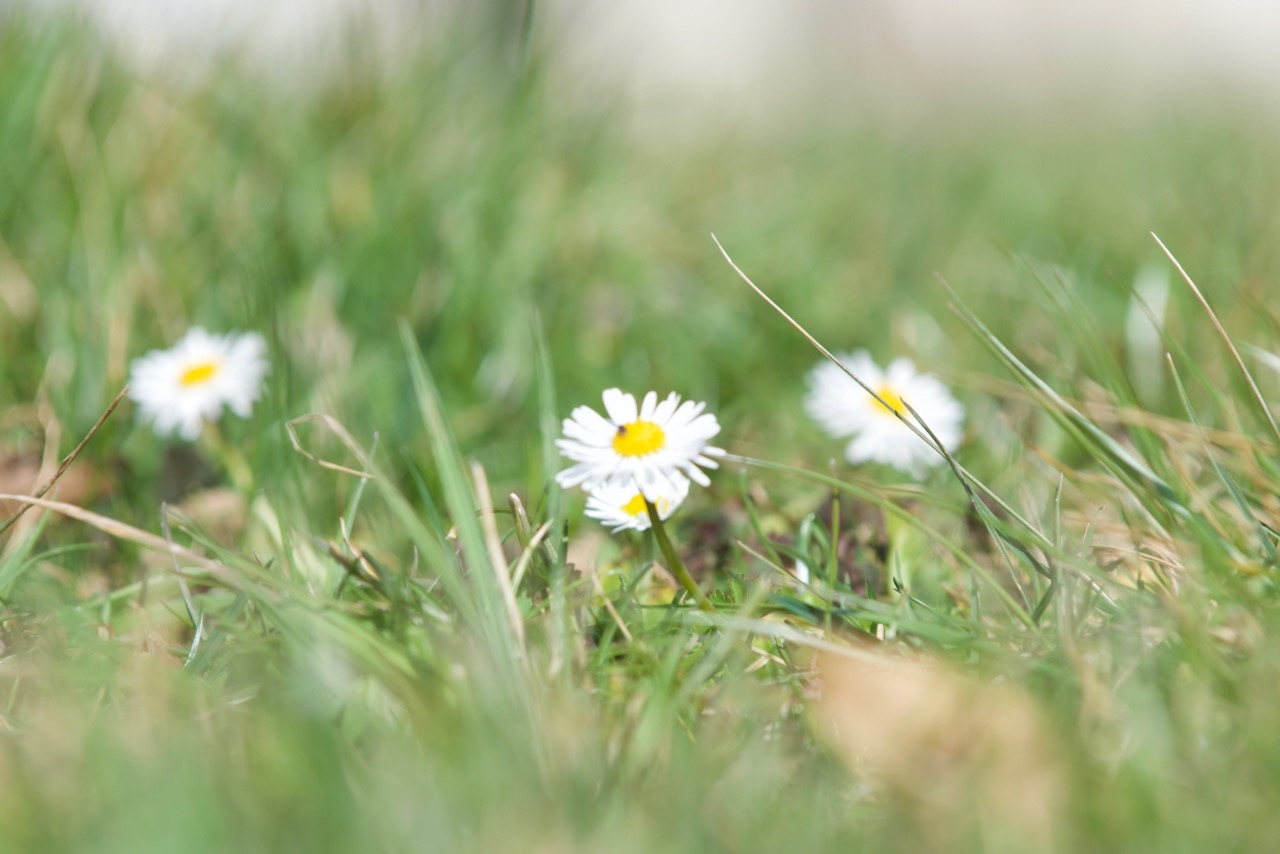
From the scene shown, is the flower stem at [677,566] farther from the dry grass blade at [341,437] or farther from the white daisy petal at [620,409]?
the dry grass blade at [341,437]

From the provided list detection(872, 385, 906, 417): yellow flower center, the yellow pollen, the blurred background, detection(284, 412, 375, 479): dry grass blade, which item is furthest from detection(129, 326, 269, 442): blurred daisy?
the blurred background

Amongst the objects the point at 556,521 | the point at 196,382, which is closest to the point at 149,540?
the point at 556,521

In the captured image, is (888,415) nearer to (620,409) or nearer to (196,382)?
(620,409)

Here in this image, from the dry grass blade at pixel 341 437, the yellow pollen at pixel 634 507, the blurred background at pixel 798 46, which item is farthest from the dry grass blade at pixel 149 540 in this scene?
the blurred background at pixel 798 46

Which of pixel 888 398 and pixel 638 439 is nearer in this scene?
pixel 638 439

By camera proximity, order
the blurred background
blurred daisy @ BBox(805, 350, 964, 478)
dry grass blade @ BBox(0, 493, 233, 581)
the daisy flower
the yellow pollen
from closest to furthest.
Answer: dry grass blade @ BBox(0, 493, 233, 581), the daisy flower, the yellow pollen, blurred daisy @ BBox(805, 350, 964, 478), the blurred background

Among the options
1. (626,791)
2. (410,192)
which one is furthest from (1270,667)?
(410,192)

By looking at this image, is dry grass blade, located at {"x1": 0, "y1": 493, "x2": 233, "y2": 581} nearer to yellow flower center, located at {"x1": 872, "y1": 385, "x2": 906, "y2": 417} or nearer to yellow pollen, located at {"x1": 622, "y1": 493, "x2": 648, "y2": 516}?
yellow pollen, located at {"x1": 622, "y1": 493, "x2": 648, "y2": 516}
